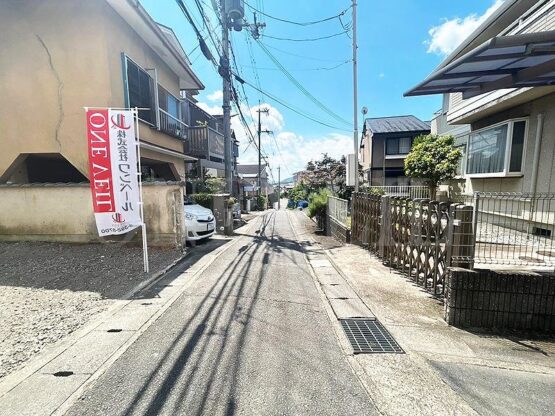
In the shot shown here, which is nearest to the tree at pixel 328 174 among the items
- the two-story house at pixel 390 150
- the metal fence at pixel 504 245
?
the two-story house at pixel 390 150

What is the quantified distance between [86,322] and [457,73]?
6938mm

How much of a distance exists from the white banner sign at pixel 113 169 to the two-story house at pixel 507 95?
5.89 metres

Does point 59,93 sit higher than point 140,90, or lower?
lower

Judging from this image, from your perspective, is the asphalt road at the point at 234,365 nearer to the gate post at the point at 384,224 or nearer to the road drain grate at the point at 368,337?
the road drain grate at the point at 368,337

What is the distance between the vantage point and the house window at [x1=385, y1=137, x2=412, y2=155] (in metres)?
24.0

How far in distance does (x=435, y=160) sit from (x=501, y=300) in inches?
365

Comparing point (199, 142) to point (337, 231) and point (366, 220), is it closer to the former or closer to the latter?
point (337, 231)

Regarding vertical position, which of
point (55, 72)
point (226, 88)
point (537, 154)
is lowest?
point (537, 154)

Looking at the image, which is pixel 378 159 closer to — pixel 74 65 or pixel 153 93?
pixel 153 93

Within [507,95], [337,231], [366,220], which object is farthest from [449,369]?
[507,95]

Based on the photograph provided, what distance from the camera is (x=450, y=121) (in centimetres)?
1016

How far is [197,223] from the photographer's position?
8.31 metres

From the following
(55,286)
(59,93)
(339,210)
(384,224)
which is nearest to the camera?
(55,286)

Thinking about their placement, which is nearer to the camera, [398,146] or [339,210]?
[339,210]
